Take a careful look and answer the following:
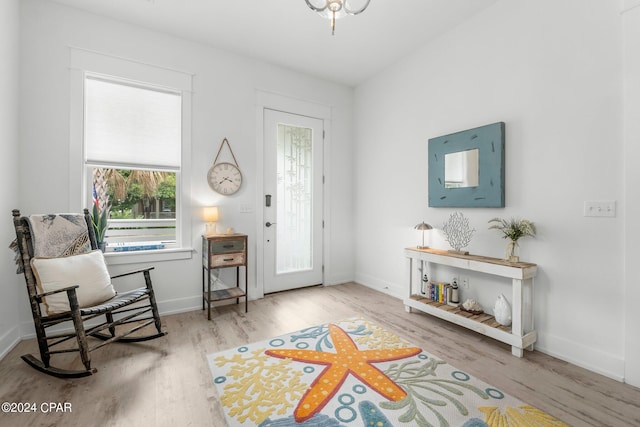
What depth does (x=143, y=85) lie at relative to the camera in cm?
304

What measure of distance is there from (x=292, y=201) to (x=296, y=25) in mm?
2070

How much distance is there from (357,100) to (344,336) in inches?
135

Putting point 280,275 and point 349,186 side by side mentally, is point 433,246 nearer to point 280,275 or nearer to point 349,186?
point 349,186

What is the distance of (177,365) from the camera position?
2152mm

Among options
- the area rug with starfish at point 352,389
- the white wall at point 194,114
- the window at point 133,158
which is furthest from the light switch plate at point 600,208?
the window at point 133,158

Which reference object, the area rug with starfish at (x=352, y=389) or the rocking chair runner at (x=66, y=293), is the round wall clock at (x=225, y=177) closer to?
the rocking chair runner at (x=66, y=293)

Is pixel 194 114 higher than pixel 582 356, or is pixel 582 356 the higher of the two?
pixel 194 114

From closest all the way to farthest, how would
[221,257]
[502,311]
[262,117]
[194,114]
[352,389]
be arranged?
[352,389] < [502,311] < [221,257] < [194,114] < [262,117]

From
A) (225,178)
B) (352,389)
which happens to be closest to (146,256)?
(225,178)

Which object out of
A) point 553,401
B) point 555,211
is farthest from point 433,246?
point 553,401

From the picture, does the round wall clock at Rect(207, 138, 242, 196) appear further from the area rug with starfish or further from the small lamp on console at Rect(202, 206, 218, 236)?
the area rug with starfish

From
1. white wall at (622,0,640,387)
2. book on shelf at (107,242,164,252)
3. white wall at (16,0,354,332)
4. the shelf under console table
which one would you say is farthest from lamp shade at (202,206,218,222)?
white wall at (622,0,640,387)

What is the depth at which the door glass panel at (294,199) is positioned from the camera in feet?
13.0

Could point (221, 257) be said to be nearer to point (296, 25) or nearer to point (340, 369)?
point (340, 369)
